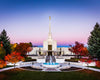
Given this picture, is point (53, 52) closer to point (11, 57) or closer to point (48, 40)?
point (48, 40)

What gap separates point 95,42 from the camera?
29891 mm

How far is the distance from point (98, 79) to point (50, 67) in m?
13.2

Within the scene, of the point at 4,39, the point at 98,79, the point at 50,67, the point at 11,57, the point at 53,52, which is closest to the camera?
the point at 98,79

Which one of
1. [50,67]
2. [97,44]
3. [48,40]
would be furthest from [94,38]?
[48,40]

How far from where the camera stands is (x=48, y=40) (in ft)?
176

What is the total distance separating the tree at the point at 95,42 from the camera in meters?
28.4

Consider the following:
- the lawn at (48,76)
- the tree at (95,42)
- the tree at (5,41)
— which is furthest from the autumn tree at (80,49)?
the tree at (5,41)

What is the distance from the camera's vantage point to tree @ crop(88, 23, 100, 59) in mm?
28431

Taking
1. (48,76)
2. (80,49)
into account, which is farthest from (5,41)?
(80,49)

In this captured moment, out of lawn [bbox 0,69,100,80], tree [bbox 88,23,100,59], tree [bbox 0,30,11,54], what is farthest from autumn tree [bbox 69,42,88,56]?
tree [bbox 0,30,11,54]

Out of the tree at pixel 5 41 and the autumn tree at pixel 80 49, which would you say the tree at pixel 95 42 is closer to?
the autumn tree at pixel 80 49

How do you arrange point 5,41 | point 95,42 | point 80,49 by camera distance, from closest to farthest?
1. point 95,42
2. point 5,41
3. point 80,49

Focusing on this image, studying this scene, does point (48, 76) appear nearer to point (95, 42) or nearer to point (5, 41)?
point (95, 42)

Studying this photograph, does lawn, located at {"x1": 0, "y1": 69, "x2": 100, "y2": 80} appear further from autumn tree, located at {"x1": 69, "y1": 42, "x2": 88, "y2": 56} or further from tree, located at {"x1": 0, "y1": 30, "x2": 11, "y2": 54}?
autumn tree, located at {"x1": 69, "y1": 42, "x2": 88, "y2": 56}
